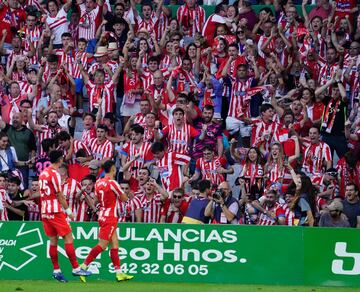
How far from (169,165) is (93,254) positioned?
4528mm

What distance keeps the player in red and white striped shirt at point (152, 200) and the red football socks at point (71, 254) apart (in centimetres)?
314

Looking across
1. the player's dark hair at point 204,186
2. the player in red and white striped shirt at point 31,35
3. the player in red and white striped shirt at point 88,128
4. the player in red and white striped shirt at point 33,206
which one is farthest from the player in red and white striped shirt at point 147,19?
the player's dark hair at point 204,186

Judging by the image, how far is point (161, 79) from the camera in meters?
26.0

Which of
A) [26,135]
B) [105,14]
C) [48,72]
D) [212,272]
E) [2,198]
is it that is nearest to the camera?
[212,272]

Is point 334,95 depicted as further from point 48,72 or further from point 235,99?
point 48,72

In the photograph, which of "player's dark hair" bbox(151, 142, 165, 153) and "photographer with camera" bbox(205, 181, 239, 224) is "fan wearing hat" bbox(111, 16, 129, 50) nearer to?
"player's dark hair" bbox(151, 142, 165, 153)

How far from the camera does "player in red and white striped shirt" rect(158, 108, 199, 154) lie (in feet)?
80.6

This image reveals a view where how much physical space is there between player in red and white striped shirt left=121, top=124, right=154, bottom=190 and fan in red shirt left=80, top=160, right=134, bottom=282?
4.20m

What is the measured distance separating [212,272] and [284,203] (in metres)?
1.93

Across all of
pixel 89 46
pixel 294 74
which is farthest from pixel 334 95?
pixel 89 46

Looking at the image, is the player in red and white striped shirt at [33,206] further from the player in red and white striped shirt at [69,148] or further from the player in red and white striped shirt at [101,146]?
the player in red and white striped shirt at [101,146]

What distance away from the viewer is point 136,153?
79.8 feet

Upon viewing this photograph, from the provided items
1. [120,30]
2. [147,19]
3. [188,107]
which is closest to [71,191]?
[188,107]

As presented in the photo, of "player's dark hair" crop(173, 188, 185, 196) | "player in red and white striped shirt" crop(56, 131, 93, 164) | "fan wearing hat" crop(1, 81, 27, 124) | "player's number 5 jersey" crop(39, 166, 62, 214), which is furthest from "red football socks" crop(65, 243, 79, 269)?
"fan wearing hat" crop(1, 81, 27, 124)
